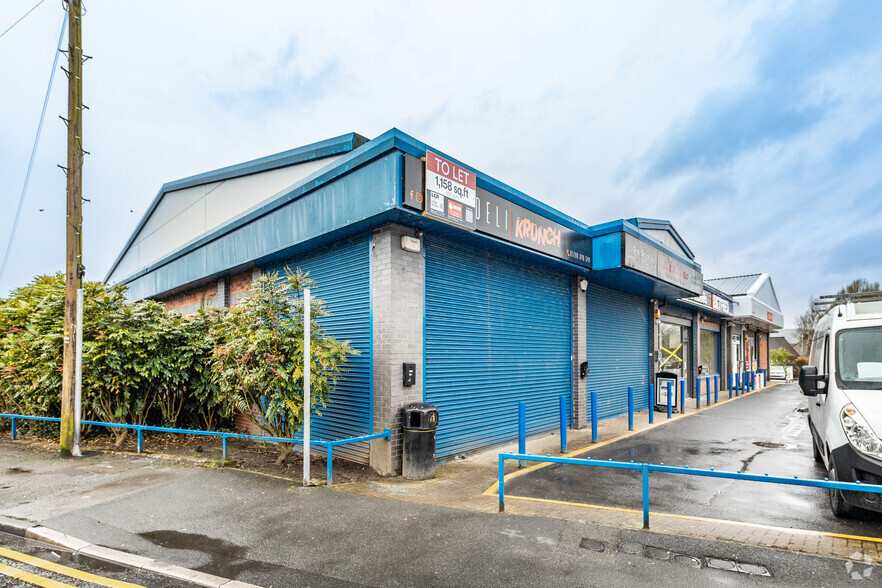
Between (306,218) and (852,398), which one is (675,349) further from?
(306,218)

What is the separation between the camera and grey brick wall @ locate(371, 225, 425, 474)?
286 inches

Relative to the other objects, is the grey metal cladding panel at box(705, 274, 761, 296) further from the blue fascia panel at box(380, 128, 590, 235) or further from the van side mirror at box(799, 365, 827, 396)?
the van side mirror at box(799, 365, 827, 396)

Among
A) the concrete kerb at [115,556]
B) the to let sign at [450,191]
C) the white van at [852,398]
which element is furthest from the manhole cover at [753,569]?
the to let sign at [450,191]

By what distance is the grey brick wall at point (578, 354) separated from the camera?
11.8 m

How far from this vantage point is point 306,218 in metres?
8.72

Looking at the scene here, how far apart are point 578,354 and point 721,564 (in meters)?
7.93

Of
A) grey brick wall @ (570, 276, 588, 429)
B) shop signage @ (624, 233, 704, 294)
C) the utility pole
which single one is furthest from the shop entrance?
the utility pole

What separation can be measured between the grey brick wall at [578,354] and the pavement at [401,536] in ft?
17.9

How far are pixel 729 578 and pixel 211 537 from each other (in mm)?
4636

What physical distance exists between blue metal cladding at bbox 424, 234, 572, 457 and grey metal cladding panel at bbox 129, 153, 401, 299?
4.67ft

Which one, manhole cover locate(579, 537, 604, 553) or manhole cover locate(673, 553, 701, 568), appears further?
manhole cover locate(579, 537, 604, 553)

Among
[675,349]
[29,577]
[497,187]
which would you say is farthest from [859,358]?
[675,349]

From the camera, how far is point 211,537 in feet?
15.8

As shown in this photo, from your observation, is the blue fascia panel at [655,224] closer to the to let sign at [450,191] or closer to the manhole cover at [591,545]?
the to let sign at [450,191]
